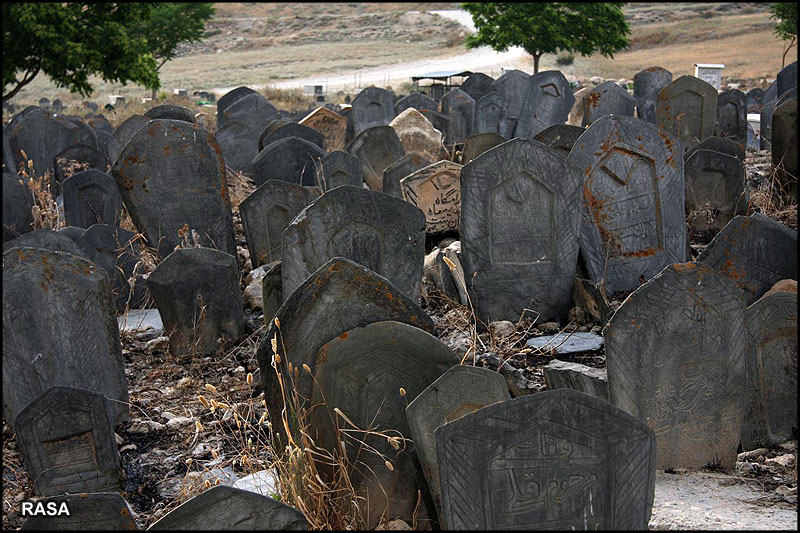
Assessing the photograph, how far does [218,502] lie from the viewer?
9.04 feet

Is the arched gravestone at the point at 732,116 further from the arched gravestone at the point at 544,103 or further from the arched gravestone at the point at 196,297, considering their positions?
the arched gravestone at the point at 196,297

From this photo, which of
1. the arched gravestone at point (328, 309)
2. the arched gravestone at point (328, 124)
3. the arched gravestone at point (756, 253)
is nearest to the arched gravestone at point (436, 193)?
the arched gravestone at point (756, 253)

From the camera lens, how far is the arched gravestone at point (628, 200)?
634cm

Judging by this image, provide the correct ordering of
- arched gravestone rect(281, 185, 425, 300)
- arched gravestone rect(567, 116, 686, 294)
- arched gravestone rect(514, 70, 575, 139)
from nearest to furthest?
1. arched gravestone rect(281, 185, 425, 300)
2. arched gravestone rect(567, 116, 686, 294)
3. arched gravestone rect(514, 70, 575, 139)

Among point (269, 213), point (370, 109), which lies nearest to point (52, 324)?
point (269, 213)

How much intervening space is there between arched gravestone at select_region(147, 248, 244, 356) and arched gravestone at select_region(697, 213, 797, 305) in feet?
11.0

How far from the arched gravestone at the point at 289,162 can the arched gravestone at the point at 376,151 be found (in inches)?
26.9

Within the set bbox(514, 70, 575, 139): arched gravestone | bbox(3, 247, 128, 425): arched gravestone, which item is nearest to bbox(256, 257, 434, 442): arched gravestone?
bbox(3, 247, 128, 425): arched gravestone

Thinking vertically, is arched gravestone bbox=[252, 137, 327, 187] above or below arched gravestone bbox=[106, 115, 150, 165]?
below

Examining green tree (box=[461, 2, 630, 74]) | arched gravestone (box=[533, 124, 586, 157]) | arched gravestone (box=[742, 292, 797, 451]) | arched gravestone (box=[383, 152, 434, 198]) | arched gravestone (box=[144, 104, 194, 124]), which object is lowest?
arched gravestone (box=[742, 292, 797, 451])

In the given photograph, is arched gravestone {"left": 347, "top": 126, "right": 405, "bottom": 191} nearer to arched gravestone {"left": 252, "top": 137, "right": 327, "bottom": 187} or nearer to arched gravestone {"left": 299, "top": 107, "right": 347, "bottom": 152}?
arched gravestone {"left": 252, "top": 137, "right": 327, "bottom": 187}

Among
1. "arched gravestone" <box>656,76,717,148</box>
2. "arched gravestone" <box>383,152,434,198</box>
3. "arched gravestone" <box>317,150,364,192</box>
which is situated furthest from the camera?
"arched gravestone" <box>656,76,717,148</box>

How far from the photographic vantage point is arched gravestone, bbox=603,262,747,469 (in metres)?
3.85

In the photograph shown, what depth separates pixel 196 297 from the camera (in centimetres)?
591
